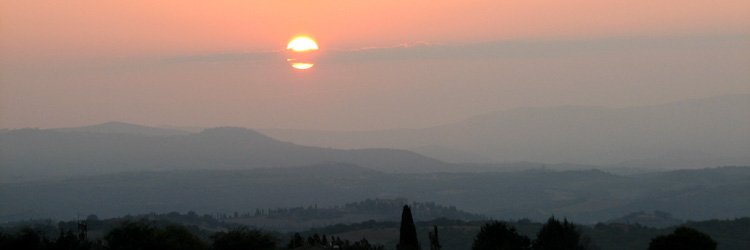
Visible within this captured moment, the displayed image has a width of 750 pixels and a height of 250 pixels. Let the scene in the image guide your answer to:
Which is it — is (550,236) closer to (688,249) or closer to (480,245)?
(480,245)

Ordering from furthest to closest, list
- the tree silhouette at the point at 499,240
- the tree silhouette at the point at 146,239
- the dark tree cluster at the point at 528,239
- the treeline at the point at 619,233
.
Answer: the treeline at the point at 619,233 → the dark tree cluster at the point at 528,239 → the tree silhouette at the point at 499,240 → the tree silhouette at the point at 146,239

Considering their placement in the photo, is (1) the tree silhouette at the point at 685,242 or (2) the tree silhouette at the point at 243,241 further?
(2) the tree silhouette at the point at 243,241

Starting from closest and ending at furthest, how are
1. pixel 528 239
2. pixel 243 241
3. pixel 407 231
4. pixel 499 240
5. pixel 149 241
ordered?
pixel 407 231 < pixel 149 241 < pixel 243 241 < pixel 499 240 < pixel 528 239

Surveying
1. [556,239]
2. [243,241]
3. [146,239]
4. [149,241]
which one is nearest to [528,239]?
[556,239]

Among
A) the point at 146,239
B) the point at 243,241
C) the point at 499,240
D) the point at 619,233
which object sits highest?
the point at 619,233

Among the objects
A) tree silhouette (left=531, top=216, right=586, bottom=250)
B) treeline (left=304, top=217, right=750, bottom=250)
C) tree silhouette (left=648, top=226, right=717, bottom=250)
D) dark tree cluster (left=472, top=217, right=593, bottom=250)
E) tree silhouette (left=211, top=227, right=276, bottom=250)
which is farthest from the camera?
treeline (left=304, top=217, right=750, bottom=250)

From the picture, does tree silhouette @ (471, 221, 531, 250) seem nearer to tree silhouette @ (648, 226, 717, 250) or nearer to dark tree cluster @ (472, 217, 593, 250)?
dark tree cluster @ (472, 217, 593, 250)

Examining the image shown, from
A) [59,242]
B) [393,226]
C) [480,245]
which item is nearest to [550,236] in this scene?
[480,245]

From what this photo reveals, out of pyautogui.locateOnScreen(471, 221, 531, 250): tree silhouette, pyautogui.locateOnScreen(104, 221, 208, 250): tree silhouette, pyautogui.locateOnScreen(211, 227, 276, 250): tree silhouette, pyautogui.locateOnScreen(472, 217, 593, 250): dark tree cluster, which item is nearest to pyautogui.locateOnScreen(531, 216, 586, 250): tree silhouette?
pyautogui.locateOnScreen(472, 217, 593, 250): dark tree cluster

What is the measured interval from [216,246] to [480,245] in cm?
1913

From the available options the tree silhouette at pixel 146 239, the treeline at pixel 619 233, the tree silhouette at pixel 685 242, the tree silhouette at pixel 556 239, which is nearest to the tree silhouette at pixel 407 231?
the tree silhouette at pixel 556 239

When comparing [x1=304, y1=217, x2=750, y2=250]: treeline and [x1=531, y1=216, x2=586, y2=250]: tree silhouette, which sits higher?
[x1=304, y1=217, x2=750, y2=250]: treeline

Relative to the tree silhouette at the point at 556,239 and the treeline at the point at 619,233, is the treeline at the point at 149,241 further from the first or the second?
the treeline at the point at 619,233

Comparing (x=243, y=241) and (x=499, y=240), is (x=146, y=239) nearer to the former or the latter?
(x=243, y=241)
